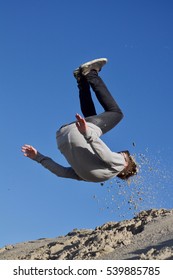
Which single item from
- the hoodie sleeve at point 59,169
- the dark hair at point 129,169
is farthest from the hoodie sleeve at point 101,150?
the hoodie sleeve at point 59,169

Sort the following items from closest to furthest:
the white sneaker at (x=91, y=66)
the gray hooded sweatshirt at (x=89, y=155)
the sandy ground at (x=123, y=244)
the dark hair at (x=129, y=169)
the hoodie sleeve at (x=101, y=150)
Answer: the hoodie sleeve at (x=101, y=150) < the gray hooded sweatshirt at (x=89, y=155) < the white sneaker at (x=91, y=66) < the dark hair at (x=129, y=169) < the sandy ground at (x=123, y=244)

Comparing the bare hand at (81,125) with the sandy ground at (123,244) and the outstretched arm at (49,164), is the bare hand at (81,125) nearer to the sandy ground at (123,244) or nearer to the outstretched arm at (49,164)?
the outstretched arm at (49,164)

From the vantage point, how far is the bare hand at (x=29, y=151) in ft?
24.0

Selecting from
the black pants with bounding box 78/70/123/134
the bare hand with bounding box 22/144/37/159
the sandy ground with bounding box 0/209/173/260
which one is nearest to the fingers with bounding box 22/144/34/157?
the bare hand with bounding box 22/144/37/159

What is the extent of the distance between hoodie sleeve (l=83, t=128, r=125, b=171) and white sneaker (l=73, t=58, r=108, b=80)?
3.08 feet

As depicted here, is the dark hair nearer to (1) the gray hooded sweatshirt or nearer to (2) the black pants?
(1) the gray hooded sweatshirt

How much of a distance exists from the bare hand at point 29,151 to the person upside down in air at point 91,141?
0.21 meters

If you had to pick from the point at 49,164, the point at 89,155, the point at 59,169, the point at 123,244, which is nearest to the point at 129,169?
the point at 89,155

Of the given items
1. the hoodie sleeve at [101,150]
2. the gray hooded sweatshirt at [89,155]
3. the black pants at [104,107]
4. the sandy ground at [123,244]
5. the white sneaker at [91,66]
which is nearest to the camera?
the hoodie sleeve at [101,150]

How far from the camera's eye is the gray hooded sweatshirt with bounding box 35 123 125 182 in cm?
656

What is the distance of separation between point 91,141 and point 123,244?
2722 mm

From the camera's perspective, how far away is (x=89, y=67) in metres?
7.00
